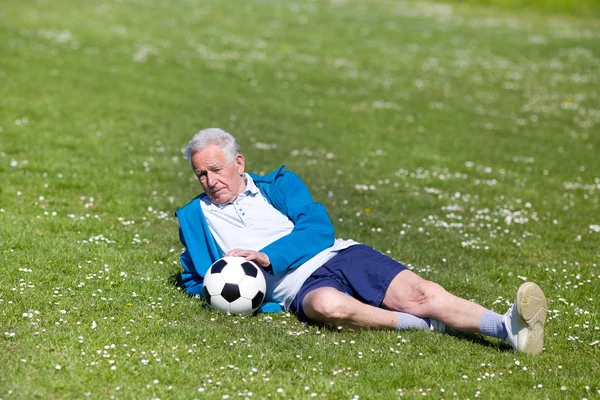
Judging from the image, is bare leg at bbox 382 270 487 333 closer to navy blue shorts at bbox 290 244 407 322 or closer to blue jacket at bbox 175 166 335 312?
navy blue shorts at bbox 290 244 407 322

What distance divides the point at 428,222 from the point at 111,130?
25.7 feet

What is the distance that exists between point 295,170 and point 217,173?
6.90 m

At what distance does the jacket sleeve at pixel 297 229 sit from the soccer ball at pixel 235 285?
0.24m

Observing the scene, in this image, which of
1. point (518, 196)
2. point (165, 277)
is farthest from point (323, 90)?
point (165, 277)

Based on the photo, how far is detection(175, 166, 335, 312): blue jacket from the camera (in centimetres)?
818

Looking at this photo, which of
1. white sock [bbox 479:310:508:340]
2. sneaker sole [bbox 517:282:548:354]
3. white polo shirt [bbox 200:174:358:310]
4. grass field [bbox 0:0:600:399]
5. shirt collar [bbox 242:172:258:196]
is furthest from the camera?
shirt collar [bbox 242:172:258:196]

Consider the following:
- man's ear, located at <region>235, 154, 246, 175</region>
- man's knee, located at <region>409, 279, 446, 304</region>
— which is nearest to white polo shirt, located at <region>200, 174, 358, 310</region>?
man's ear, located at <region>235, 154, 246, 175</region>

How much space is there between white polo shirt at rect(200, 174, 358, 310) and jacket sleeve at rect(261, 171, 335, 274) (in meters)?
0.14

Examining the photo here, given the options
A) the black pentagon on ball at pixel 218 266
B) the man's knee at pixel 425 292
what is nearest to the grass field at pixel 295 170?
the man's knee at pixel 425 292

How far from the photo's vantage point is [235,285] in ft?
26.0

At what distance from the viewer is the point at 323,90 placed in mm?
23672

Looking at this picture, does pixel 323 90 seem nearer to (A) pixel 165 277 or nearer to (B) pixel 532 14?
(A) pixel 165 277

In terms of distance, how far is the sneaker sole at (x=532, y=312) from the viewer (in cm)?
712

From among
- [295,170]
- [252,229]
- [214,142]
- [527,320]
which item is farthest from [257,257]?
[295,170]
